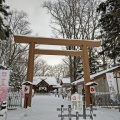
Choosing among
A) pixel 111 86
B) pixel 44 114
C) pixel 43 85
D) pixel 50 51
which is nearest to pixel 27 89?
pixel 44 114

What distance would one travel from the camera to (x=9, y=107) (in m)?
12.6

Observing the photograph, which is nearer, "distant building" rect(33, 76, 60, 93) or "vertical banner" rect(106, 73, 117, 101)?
"vertical banner" rect(106, 73, 117, 101)

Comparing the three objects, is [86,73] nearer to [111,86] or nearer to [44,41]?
[111,86]

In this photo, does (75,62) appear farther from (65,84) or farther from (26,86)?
(65,84)

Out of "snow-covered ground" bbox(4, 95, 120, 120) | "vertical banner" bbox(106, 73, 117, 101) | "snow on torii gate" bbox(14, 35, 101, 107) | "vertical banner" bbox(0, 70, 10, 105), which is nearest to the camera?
"vertical banner" bbox(0, 70, 10, 105)

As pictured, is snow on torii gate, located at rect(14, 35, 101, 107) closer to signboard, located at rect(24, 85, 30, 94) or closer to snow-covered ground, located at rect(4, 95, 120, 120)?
signboard, located at rect(24, 85, 30, 94)

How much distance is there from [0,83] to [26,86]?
2.50 meters

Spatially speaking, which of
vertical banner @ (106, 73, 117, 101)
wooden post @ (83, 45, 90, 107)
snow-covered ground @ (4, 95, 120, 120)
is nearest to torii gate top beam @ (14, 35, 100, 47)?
wooden post @ (83, 45, 90, 107)

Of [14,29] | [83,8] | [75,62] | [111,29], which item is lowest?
[75,62]

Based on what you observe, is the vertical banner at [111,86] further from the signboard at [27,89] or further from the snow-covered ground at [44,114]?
the signboard at [27,89]

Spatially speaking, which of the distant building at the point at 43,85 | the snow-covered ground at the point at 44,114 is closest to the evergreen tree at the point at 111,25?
the snow-covered ground at the point at 44,114

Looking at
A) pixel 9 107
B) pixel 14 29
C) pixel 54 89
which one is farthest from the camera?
pixel 54 89

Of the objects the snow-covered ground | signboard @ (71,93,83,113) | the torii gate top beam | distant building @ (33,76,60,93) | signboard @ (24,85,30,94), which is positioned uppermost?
the torii gate top beam

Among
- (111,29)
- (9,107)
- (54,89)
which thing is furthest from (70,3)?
(54,89)
